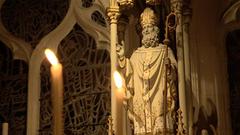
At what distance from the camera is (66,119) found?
16.7 ft

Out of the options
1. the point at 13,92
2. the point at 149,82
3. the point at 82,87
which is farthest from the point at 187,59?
the point at 13,92

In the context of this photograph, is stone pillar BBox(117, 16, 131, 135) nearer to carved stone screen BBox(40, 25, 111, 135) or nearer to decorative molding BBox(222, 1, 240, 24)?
carved stone screen BBox(40, 25, 111, 135)

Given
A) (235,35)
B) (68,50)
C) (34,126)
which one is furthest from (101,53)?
(235,35)

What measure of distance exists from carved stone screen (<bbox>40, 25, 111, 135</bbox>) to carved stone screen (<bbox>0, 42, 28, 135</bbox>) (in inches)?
6.7

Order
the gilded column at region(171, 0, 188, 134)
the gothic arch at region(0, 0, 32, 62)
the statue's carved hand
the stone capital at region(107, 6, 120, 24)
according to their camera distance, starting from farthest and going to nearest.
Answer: the gothic arch at region(0, 0, 32, 62) < the stone capital at region(107, 6, 120, 24) < the statue's carved hand < the gilded column at region(171, 0, 188, 134)

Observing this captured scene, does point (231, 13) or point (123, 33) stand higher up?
point (231, 13)

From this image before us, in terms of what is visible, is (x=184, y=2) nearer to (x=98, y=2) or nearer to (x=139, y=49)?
(x=139, y=49)

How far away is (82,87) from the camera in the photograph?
515 centimetres

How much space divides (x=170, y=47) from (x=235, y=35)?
65 cm

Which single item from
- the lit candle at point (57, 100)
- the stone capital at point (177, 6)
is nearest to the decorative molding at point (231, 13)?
the stone capital at point (177, 6)

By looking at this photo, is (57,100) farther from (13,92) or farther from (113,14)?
(13,92)

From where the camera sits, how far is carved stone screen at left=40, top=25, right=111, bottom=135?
5012 mm

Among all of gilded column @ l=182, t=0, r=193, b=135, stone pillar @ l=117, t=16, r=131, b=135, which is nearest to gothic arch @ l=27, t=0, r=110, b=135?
stone pillar @ l=117, t=16, r=131, b=135

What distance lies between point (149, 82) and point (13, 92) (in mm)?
1638
